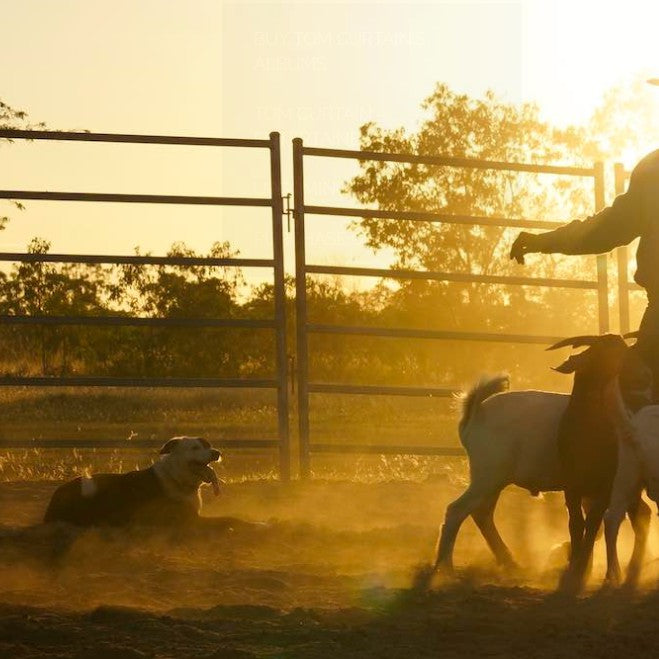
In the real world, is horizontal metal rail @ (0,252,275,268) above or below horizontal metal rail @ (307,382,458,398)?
above

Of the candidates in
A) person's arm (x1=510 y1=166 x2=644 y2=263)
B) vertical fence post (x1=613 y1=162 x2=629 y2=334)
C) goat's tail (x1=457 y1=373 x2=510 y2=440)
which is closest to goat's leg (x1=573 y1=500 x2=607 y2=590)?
goat's tail (x1=457 y1=373 x2=510 y2=440)

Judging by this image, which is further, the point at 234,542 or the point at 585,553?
the point at 234,542

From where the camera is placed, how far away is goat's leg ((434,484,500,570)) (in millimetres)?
5930

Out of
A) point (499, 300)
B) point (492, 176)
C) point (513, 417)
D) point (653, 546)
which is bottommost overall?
point (653, 546)

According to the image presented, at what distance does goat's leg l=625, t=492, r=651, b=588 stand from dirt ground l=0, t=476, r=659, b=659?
77 millimetres

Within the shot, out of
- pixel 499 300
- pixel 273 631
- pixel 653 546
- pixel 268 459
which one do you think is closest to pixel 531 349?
pixel 499 300

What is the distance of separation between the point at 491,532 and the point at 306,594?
150 cm

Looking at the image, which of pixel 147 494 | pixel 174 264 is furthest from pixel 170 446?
pixel 174 264

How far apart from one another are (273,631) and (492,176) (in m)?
17.6

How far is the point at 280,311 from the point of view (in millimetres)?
9203

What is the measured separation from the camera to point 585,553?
18.4 ft

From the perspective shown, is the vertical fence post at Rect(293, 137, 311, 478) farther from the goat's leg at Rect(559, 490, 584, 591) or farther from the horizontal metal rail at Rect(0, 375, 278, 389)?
the goat's leg at Rect(559, 490, 584, 591)

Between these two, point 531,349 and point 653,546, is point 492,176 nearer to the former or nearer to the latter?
point 531,349

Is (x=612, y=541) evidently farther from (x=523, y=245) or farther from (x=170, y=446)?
(x=170, y=446)
